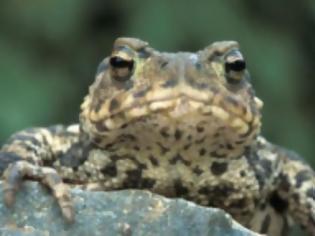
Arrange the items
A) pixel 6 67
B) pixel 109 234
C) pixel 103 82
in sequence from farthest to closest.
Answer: pixel 6 67 < pixel 103 82 < pixel 109 234

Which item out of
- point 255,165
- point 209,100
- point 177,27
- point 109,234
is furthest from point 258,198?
point 177,27

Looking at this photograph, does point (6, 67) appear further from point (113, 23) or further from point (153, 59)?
point (153, 59)

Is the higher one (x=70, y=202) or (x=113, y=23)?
(x=113, y=23)

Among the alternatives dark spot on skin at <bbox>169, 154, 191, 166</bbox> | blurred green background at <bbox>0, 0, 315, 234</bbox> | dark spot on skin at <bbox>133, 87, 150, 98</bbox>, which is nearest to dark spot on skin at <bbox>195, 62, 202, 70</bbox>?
dark spot on skin at <bbox>133, 87, 150, 98</bbox>

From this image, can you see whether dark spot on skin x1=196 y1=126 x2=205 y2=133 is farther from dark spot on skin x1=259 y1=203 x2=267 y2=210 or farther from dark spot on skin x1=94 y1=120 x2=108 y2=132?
dark spot on skin x1=259 y1=203 x2=267 y2=210

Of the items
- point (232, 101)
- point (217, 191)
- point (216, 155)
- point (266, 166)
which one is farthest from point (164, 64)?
point (266, 166)

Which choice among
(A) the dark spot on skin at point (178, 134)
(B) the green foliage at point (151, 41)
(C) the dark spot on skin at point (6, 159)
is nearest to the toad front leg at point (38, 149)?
(C) the dark spot on skin at point (6, 159)
